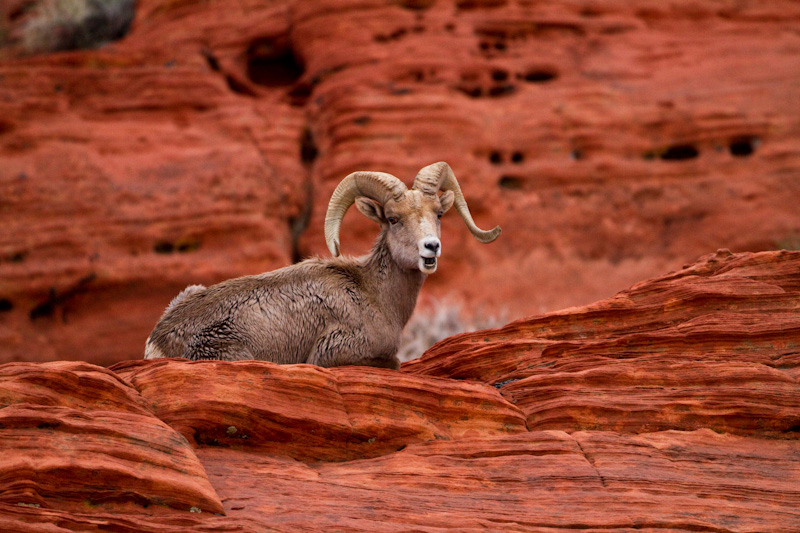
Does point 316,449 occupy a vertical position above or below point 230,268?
above

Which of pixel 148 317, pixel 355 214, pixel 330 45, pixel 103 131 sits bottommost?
pixel 148 317

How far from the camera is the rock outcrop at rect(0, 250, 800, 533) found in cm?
607

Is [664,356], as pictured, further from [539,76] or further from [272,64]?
[272,64]

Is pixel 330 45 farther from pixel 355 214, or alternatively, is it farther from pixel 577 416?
pixel 577 416

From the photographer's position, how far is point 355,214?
65.3ft

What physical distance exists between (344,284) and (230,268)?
10.2 m

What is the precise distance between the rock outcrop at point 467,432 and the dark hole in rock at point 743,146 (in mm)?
11815

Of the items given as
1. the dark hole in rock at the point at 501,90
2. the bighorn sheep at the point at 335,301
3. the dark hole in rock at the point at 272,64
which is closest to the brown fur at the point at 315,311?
the bighorn sheep at the point at 335,301

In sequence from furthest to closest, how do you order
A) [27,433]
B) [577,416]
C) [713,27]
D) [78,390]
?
[713,27] < [577,416] < [78,390] < [27,433]

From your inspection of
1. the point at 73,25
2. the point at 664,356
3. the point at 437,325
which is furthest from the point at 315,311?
the point at 73,25

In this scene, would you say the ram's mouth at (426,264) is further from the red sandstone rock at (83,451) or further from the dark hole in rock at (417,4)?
the dark hole in rock at (417,4)

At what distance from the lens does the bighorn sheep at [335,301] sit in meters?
8.31

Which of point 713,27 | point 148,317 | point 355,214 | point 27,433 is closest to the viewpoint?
point 27,433

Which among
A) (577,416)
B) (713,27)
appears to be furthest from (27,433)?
(713,27)
